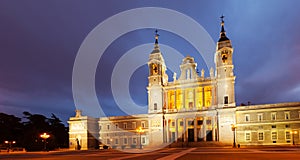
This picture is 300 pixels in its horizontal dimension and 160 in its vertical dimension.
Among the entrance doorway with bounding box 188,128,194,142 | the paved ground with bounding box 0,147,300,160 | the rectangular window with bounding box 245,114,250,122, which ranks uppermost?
the rectangular window with bounding box 245,114,250,122

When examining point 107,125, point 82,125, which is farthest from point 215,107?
point 82,125

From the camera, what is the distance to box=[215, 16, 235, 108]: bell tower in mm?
60500

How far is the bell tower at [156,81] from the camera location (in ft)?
222

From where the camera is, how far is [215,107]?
61.4 m

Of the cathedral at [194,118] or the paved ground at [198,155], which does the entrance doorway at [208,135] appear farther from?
the paved ground at [198,155]

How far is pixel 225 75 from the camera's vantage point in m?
61.6

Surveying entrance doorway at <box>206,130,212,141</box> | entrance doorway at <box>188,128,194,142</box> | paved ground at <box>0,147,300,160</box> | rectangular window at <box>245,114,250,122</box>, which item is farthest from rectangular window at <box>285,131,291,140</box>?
paved ground at <box>0,147,300,160</box>

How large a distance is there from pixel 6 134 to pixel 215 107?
191ft

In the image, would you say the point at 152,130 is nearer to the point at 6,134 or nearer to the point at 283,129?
the point at 283,129

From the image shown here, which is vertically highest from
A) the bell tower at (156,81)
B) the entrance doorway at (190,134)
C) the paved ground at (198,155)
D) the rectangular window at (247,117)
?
the bell tower at (156,81)

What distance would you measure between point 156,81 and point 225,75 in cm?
1701

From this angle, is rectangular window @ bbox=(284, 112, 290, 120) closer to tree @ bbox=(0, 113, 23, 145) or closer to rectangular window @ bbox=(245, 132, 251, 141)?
rectangular window @ bbox=(245, 132, 251, 141)

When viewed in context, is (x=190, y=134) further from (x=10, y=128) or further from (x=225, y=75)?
(x=10, y=128)

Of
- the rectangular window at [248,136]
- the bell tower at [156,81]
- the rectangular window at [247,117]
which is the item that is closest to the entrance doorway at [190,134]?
the bell tower at [156,81]
